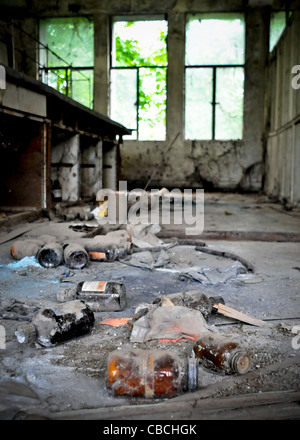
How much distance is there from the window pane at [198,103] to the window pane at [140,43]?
1310 millimetres

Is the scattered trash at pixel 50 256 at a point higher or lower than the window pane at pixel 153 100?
lower

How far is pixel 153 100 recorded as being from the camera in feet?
52.3

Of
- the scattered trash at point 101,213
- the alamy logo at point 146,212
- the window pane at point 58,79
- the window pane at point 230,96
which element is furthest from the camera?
the window pane at point 58,79

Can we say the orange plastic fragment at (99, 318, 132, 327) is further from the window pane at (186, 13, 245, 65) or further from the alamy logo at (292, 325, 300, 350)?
the window pane at (186, 13, 245, 65)

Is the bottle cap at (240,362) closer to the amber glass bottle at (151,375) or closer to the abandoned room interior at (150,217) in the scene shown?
the abandoned room interior at (150,217)

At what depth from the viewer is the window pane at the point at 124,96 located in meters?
16.0

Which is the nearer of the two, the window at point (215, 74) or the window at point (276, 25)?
the window at point (276, 25)

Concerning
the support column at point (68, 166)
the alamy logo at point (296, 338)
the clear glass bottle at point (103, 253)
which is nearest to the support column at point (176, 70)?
the support column at point (68, 166)

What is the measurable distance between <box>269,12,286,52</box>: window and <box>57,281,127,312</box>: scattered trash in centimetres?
1468

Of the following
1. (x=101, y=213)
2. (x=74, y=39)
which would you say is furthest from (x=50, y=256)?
(x=74, y=39)

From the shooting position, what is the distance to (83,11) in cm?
1576

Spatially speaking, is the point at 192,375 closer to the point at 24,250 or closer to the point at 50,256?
the point at 50,256

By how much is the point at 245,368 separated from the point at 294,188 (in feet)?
29.6

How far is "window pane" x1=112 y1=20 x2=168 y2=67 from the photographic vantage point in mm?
15891
